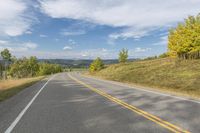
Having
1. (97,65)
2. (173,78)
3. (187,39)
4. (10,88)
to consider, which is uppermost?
(187,39)

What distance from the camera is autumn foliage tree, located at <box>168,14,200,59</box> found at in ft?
153

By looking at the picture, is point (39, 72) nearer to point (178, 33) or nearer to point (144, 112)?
point (178, 33)

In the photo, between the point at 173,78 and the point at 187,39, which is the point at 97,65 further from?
the point at 173,78

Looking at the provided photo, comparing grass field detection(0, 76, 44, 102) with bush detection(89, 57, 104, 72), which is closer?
grass field detection(0, 76, 44, 102)

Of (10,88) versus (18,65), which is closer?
(10,88)

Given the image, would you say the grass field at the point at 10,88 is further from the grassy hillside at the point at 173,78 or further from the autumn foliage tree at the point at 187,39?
the autumn foliage tree at the point at 187,39

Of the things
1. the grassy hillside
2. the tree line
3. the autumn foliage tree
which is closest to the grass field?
the grassy hillside

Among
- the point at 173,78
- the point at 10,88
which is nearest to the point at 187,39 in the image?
the point at 173,78

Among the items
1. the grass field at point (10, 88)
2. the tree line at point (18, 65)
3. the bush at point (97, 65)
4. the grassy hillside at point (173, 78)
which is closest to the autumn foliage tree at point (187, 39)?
the grassy hillside at point (173, 78)

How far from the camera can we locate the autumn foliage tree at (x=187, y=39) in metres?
46.6

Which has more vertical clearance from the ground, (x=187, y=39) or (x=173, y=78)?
(x=187, y=39)

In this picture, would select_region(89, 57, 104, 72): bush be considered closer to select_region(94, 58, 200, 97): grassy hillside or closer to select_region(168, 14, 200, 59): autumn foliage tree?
select_region(168, 14, 200, 59): autumn foliage tree

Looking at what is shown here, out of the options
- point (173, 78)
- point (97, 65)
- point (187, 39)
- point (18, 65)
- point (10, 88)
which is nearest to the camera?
point (10, 88)

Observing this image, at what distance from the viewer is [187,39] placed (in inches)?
1907
